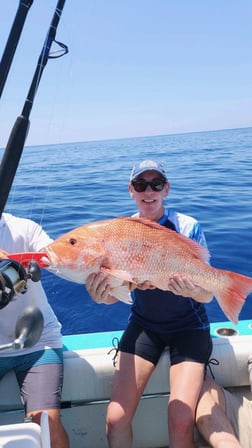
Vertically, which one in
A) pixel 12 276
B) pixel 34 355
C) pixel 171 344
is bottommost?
pixel 34 355

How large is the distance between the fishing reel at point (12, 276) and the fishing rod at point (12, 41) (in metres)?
0.98

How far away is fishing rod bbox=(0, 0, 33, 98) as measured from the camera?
2.13 meters

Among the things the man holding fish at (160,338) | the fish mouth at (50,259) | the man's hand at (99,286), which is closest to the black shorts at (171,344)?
the man holding fish at (160,338)

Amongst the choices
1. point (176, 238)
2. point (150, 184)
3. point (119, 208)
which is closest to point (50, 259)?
point (176, 238)

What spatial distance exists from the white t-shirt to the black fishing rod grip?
2.37 feet

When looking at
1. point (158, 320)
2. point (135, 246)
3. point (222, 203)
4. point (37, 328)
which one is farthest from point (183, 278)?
point (222, 203)

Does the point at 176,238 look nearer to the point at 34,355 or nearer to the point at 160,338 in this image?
the point at 160,338

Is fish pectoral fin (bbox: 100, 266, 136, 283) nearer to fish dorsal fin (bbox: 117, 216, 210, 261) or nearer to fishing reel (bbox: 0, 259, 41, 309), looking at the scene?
fish dorsal fin (bbox: 117, 216, 210, 261)

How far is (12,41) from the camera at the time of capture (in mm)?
2131

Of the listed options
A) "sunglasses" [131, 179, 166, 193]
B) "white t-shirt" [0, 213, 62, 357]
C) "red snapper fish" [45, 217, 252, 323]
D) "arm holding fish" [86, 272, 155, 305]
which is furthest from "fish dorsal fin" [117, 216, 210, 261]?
"white t-shirt" [0, 213, 62, 357]

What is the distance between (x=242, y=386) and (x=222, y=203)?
6936 mm

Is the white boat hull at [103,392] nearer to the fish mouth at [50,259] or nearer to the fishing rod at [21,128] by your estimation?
the fish mouth at [50,259]

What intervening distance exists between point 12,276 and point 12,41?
1272 millimetres

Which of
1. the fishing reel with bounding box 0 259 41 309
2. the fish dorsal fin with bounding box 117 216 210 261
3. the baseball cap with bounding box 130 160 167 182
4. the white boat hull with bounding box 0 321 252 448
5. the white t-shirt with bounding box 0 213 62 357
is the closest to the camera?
the fishing reel with bounding box 0 259 41 309
